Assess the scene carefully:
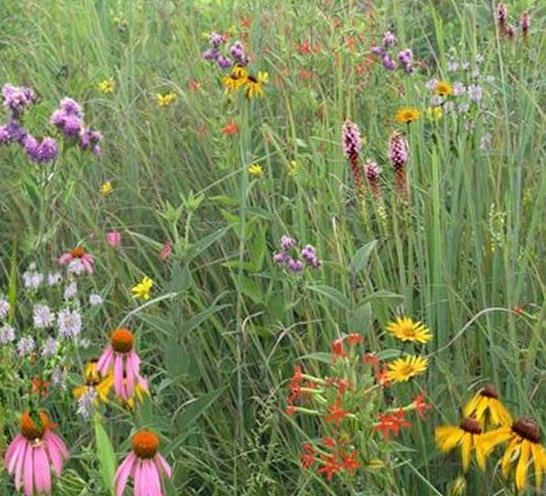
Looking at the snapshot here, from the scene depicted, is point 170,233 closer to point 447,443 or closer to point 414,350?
point 414,350

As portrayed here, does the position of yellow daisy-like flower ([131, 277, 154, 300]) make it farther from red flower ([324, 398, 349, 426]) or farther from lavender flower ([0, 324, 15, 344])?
red flower ([324, 398, 349, 426])

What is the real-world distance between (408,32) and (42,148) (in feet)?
6.61

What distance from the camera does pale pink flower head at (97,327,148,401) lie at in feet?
4.07

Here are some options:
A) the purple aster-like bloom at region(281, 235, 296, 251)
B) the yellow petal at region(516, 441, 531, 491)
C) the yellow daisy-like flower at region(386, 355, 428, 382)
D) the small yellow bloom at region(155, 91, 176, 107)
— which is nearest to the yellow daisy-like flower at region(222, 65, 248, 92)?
the small yellow bloom at region(155, 91, 176, 107)

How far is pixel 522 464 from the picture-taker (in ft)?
3.84

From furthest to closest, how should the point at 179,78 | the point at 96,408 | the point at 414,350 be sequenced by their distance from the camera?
1. the point at 179,78
2. the point at 414,350
3. the point at 96,408

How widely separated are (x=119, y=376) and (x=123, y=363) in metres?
0.02

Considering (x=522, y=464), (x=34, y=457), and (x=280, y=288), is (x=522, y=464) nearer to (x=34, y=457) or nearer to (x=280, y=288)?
(x=34, y=457)

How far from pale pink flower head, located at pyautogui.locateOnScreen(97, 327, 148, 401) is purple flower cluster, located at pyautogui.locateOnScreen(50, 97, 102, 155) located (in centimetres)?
58

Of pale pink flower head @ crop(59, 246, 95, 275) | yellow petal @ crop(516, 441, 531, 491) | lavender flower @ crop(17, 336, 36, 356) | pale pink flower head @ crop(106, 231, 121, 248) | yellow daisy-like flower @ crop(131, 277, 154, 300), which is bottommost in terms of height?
yellow petal @ crop(516, 441, 531, 491)

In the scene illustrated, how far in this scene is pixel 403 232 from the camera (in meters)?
2.01

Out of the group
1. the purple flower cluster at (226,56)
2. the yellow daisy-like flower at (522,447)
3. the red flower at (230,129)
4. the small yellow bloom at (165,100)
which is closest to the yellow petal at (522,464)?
the yellow daisy-like flower at (522,447)

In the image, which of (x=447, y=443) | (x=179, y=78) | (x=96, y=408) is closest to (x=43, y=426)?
(x=96, y=408)

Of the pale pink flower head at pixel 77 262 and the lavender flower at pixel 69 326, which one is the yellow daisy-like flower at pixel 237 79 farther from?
the lavender flower at pixel 69 326
